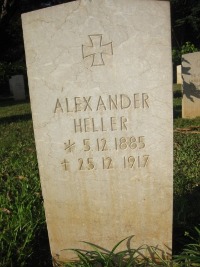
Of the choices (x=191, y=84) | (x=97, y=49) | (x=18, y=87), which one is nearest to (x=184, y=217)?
(x=97, y=49)

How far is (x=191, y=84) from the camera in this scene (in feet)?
22.5

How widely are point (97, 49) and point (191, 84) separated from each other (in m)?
5.55

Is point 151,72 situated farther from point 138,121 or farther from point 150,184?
point 150,184

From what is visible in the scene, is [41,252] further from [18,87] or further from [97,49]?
[18,87]

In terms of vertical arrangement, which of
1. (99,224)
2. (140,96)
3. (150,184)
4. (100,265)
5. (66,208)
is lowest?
(100,265)

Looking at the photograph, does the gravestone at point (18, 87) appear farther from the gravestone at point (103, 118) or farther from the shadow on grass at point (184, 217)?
the gravestone at point (103, 118)

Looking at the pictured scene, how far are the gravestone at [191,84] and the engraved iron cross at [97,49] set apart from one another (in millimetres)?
5407

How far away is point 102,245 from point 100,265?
138mm

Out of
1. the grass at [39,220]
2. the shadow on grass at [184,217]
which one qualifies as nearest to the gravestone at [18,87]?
the grass at [39,220]

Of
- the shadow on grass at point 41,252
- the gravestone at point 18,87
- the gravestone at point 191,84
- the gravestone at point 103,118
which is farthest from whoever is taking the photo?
the gravestone at point 18,87

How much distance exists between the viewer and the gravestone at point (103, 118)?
1.71 meters

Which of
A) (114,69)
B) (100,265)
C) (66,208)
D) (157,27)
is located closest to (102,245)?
(100,265)

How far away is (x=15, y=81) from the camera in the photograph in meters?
17.0

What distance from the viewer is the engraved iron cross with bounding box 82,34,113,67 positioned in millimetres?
1721
